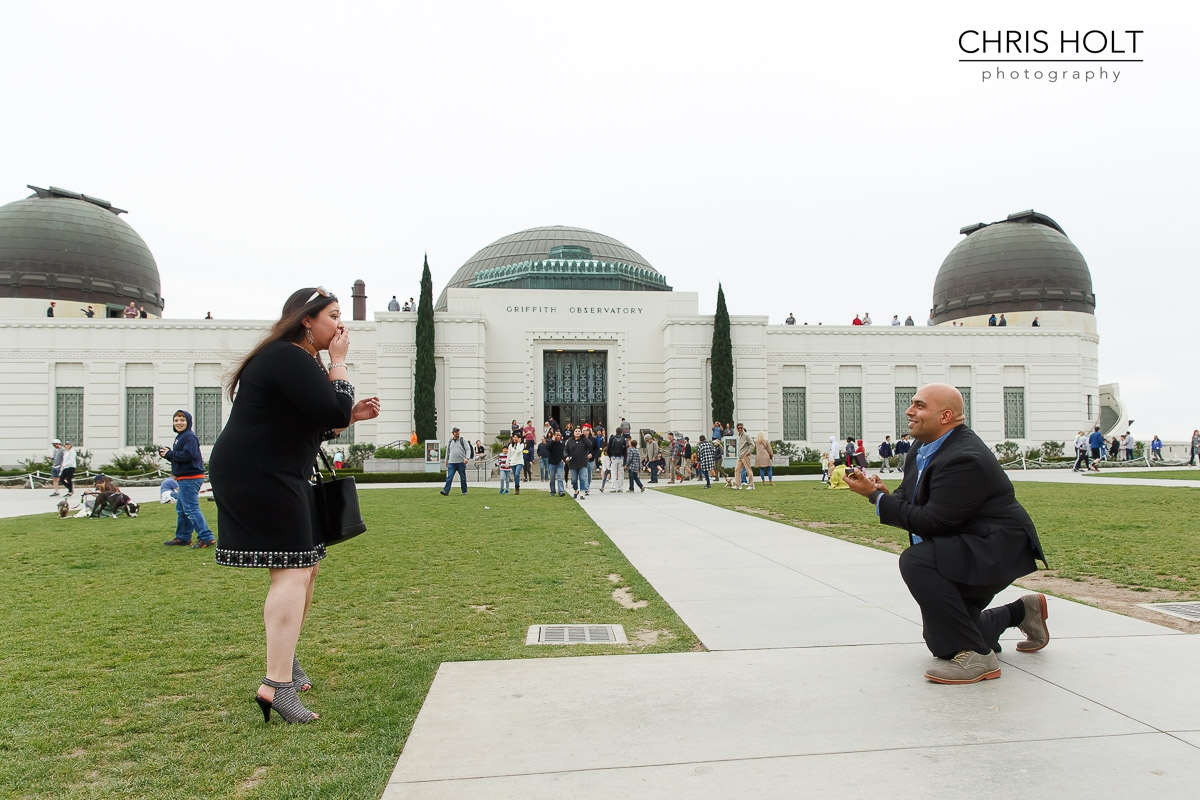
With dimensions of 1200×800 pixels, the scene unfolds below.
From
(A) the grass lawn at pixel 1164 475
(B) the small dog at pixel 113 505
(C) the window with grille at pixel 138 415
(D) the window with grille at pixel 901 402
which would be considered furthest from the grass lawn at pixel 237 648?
(D) the window with grille at pixel 901 402

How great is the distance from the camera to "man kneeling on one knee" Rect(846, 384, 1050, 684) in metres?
3.93

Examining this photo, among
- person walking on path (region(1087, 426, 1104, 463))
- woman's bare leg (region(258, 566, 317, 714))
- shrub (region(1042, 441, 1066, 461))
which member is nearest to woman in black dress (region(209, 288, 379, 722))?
woman's bare leg (region(258, 566, 317, 714))

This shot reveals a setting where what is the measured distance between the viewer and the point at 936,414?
4.22 meters

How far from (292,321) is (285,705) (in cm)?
165

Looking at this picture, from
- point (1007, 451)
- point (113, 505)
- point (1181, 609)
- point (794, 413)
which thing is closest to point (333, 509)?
point (1181, 609)

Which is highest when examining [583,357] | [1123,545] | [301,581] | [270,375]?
[583,357]

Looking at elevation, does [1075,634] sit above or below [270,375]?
below

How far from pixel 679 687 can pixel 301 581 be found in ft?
5.73

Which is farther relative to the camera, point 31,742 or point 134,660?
point 134,660

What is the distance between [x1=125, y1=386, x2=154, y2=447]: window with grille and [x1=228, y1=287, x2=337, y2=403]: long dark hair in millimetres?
34092

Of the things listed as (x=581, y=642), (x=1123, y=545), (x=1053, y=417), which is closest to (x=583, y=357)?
(x=1053, y=417)

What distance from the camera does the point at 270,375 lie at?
351 cm

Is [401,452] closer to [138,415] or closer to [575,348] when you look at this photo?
[575,348]

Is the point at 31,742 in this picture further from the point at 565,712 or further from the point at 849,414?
the point at 849,414
